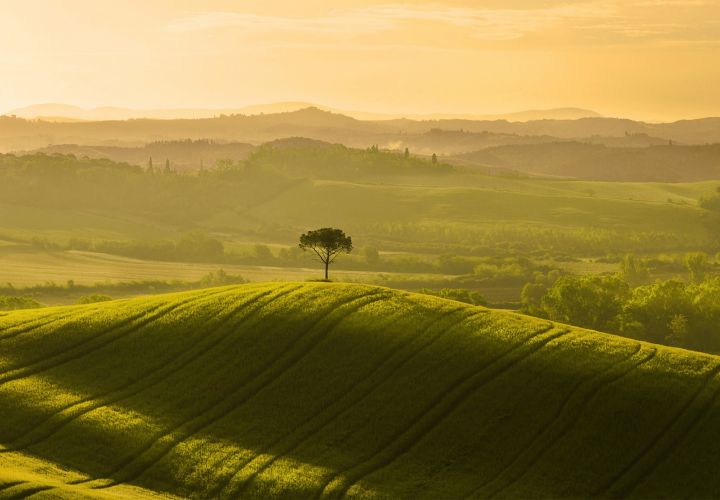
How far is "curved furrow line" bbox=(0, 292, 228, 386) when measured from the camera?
257 feet

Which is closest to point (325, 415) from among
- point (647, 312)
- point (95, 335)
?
point (95, 335)

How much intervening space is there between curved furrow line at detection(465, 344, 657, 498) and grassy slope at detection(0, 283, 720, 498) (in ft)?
0.44

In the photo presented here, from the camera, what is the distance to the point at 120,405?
71875 mm

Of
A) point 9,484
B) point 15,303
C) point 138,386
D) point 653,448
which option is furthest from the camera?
point 15,303

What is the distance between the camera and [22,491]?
5131 cm

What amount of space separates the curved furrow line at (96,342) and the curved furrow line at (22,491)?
82.5 feet

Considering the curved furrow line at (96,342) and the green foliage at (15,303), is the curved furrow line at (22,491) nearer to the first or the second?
the curved furrow line at (96,342)

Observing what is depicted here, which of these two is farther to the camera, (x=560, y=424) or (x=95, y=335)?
(x=95, y=335)

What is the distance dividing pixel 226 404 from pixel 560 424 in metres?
22.5

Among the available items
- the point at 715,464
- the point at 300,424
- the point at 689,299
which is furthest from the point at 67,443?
the point at 689,299

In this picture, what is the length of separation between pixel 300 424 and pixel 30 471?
56.2 feet

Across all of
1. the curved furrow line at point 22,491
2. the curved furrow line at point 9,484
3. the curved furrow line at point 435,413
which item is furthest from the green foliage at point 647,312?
the curved furrow line at point 9,484

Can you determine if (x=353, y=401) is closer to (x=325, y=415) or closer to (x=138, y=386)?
(x=325, y=415)

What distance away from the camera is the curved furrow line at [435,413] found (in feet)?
199
